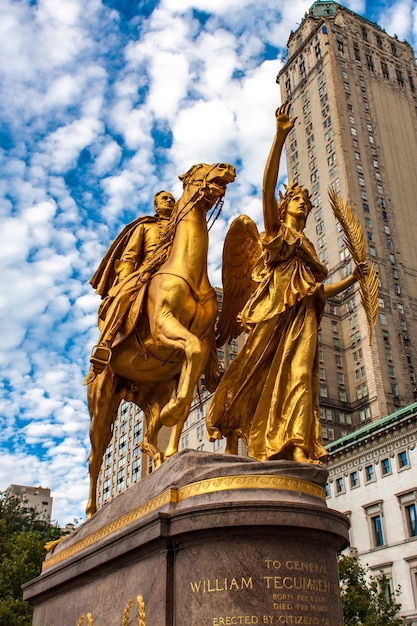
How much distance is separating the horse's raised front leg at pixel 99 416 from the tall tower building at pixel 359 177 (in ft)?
203

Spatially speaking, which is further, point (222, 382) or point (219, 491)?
point (222, 382)

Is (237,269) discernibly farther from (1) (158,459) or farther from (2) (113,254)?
(1) (158,459)

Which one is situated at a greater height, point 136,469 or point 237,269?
point 136,469

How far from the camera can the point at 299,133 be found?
95.1m

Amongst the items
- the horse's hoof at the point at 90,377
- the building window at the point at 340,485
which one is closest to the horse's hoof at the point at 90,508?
the horse's hoof at the point at 90,377

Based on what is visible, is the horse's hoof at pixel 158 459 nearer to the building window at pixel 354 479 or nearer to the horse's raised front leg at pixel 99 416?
the horse's raised front leg at pixel 99 416

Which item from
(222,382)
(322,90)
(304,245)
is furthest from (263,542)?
(322,90)

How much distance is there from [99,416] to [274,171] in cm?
498

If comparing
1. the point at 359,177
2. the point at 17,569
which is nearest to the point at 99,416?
the point at 17,569

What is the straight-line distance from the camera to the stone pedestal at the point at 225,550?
23.3 feet

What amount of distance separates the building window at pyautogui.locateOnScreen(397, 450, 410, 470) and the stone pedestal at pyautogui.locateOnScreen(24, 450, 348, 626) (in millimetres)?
41744

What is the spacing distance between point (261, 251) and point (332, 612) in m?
5.76

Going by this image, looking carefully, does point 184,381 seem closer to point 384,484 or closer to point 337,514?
point 337,514

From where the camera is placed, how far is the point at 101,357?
1066 centimetres
